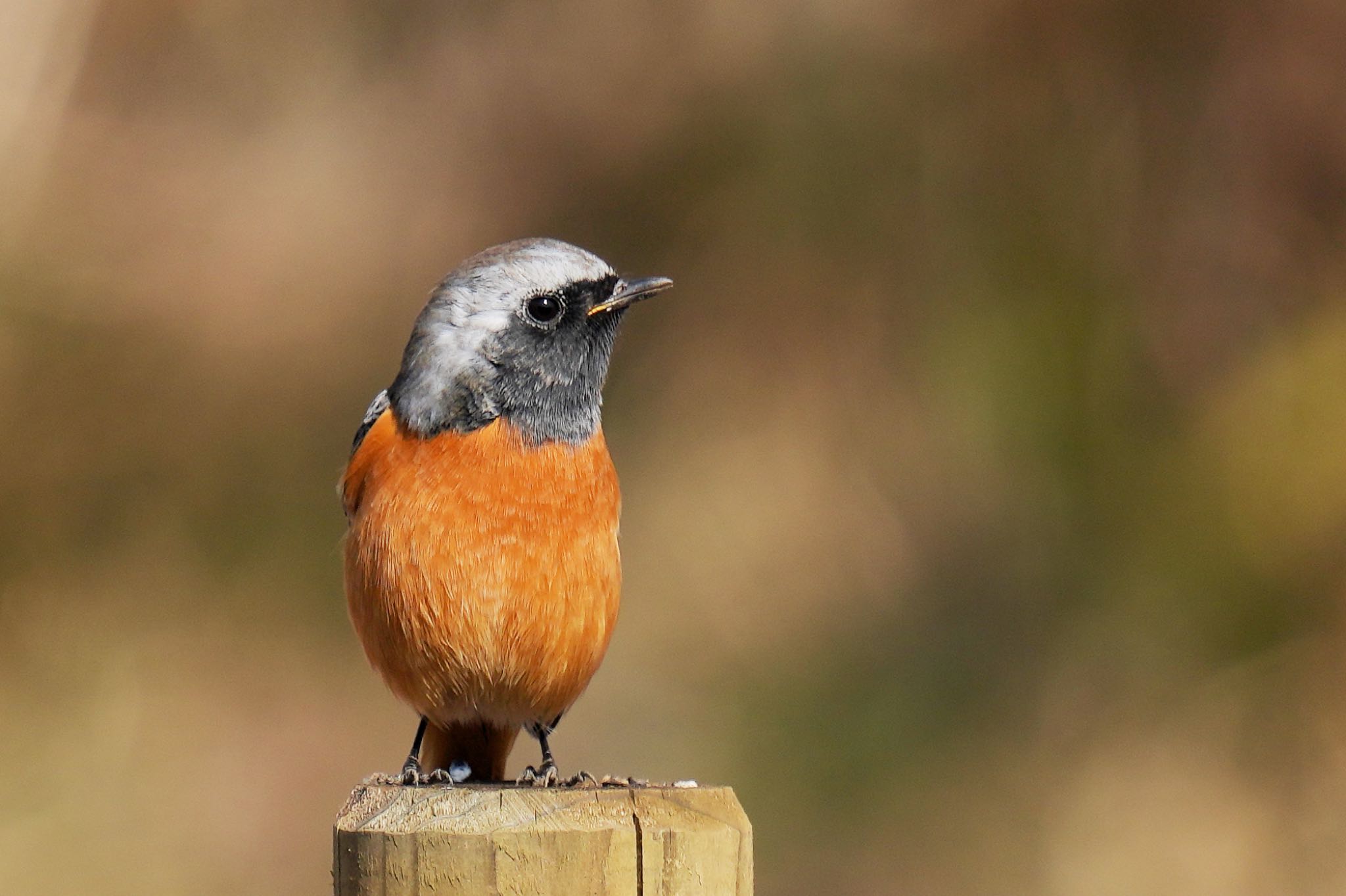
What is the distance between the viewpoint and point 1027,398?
8844 mm

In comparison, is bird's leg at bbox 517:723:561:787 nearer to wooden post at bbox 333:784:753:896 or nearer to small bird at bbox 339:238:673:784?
small bird at bbox 339:238:673:784

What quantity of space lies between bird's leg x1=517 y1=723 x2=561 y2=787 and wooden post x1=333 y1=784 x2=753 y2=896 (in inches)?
21.5

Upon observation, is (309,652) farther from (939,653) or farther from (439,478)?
(439,478)

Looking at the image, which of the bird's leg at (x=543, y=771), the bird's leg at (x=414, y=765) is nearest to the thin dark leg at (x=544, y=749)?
the bird's leg at (x=543, y=771)

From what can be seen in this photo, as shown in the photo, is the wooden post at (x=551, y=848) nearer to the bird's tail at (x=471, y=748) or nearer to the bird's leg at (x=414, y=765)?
the bird's leg at (x=414, y=765)

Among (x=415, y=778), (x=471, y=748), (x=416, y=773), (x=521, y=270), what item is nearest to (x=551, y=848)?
(x=415, y=778)

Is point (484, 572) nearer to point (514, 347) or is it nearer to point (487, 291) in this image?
point (514, 347)

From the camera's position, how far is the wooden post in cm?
237

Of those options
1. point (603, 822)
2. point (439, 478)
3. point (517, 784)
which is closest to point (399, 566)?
point (439, 478)

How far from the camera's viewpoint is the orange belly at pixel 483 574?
389 centimetres

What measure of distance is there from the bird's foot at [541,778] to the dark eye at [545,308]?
128cm

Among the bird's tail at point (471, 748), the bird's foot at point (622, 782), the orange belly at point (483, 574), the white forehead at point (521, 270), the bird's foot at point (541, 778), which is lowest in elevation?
the bird's tail at point (471, 748)

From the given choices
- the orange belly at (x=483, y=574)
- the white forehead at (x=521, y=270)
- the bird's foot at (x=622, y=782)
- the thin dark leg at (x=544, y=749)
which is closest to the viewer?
the bird's foot at (x=622, y=782)

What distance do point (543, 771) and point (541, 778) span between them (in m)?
0.50
